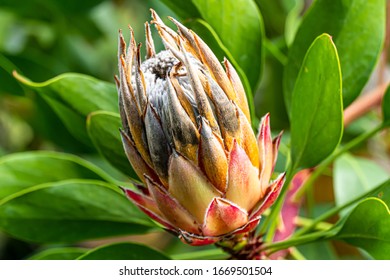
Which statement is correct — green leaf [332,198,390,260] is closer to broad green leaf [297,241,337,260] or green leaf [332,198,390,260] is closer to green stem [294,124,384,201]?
green stem [294,124,384,201]

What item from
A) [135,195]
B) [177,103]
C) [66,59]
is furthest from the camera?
[66,59]

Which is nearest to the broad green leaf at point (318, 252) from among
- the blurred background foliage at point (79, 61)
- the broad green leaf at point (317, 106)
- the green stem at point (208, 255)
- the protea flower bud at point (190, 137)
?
the blurred background foliage at point (79, 61)

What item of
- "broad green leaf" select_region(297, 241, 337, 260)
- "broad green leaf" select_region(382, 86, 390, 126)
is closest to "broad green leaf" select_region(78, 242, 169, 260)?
"broad green leaf" select_region(382, 86, 390, 126)

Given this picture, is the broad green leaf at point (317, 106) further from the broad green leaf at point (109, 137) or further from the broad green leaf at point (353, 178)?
the broad green leaf at point (353, 178)

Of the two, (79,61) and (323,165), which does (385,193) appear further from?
(79,61)

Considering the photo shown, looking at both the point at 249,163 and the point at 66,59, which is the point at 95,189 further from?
the point at 66,59

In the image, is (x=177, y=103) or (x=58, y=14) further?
(x=58, y=14)
